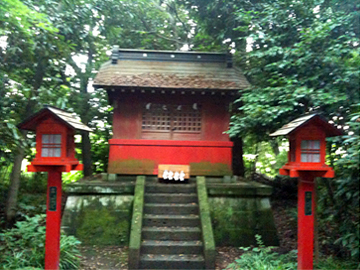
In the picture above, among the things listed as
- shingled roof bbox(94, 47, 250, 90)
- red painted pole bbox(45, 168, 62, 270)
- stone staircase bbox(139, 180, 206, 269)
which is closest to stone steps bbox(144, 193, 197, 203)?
stone staircase bbox(139, 180, 206, 269)

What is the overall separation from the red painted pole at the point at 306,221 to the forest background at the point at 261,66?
0.72m

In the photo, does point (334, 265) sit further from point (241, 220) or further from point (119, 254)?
point (119, 254)

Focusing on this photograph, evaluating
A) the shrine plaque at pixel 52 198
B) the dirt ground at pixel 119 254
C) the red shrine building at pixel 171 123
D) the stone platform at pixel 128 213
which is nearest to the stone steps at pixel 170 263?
the dirt ground at pixel 119 254

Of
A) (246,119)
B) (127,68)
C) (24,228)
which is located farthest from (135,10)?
(24,228)

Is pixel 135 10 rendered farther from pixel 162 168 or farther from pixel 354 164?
pixel 354 164

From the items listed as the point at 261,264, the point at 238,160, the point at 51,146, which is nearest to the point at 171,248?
the point at 261,264

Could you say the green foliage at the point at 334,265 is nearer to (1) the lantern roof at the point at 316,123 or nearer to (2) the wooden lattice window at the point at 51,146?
(1) the lantern roof at the point at 316,123

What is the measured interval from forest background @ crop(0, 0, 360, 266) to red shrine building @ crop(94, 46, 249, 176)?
4.24ft

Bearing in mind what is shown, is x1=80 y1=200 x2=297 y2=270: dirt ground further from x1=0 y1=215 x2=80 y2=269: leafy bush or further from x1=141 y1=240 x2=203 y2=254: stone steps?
x1=141 y1=240 x2=203 y2=254: stone steps

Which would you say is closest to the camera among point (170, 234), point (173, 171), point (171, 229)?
point (170, 234)

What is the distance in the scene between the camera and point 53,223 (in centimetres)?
495

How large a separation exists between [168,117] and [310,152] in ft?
17.6

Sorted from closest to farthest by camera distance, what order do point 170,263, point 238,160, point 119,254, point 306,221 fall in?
point 306,221 < point 170,263 < point 119,254 < point 238,160

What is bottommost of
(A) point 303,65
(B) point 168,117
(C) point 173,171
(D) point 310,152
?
(C) point 173,171
